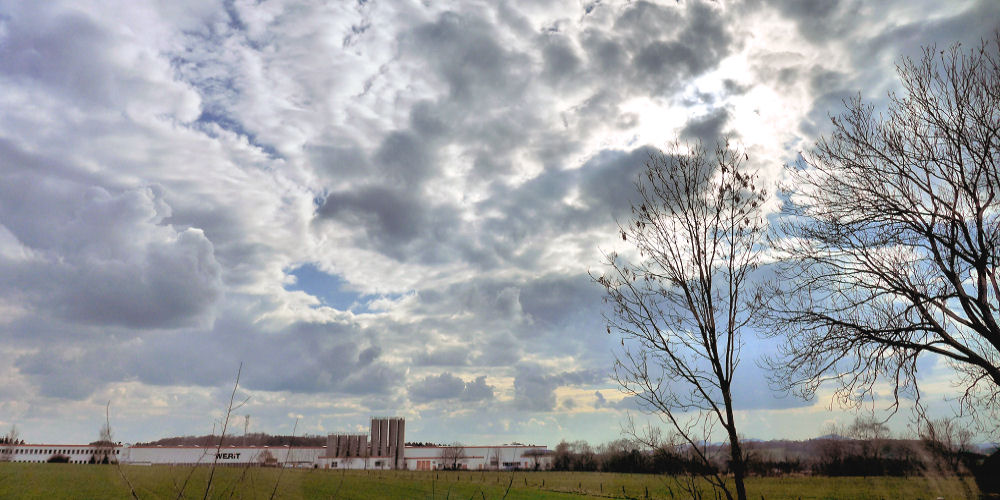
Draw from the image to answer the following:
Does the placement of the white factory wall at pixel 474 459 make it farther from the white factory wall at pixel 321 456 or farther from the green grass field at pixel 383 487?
the green grass field at pixel 383 487

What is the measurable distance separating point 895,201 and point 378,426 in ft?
454

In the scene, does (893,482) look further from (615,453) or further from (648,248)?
(648,248)

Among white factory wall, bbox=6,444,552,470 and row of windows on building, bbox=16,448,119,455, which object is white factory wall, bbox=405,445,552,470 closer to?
white factory wall, bbox=6,444,552,470

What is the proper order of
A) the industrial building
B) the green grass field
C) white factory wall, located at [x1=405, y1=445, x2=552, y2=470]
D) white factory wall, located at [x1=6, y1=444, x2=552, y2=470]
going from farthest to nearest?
white factory wall, located at [x1=405, y1=445, x2=552, y2=470] → the industrial building → white factory wall, located at [x1=6, y1=444, x2=552, y2=470] → the green grass field

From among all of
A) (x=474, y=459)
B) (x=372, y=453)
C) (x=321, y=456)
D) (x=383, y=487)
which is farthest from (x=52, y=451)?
(x=474, y=459)

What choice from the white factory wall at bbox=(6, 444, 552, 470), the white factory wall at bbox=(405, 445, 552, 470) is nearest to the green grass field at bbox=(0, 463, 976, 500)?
the white factory wall at bbox=(6, 444, 552, 470)

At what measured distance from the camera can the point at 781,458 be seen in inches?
3858

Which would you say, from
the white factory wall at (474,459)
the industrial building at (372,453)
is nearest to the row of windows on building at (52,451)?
the industrial building at (372,453)

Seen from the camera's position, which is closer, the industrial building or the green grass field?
the green grass field

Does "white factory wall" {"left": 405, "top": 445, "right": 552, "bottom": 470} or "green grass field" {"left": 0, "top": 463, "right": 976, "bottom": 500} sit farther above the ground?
"green grass field" {"left": 0, "top": 463, "right": 976, "bottom": 500}

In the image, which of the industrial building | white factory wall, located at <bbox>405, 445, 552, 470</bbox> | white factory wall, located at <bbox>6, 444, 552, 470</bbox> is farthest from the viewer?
white factory wall, located at <bbox>405, 445, 552, 470</bbox>

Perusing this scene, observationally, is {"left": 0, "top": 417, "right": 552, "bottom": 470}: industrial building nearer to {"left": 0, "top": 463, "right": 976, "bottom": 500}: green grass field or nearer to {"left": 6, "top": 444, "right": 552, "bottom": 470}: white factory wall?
{"left": 6, "top": 444, "right": 552, "bottom": 470}: white factory wall

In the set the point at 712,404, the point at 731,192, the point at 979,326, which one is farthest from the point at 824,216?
the point at 712,404

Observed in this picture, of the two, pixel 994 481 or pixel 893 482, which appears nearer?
pixel 994 481
